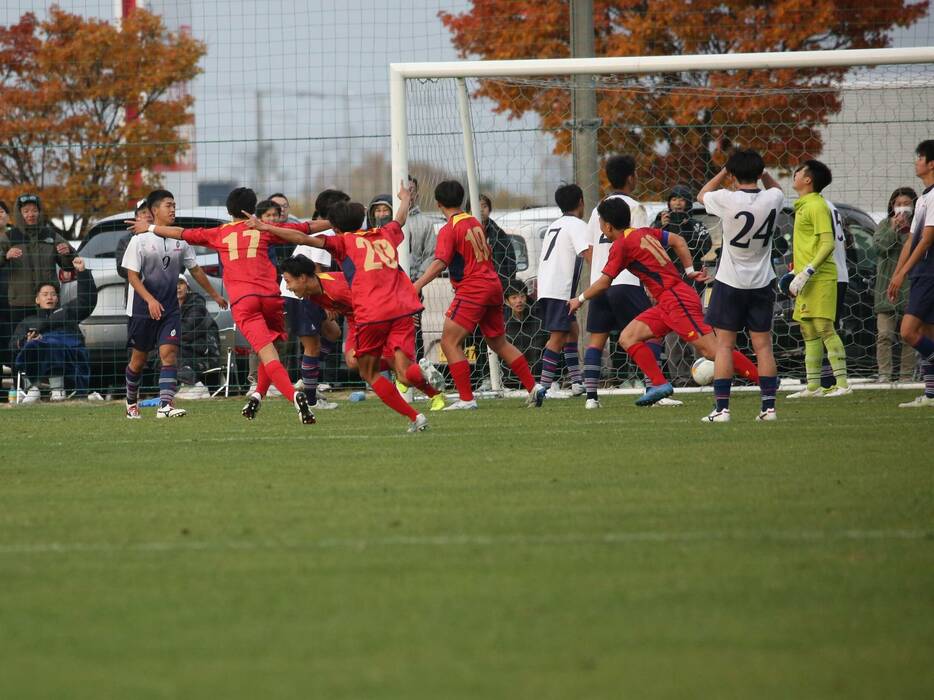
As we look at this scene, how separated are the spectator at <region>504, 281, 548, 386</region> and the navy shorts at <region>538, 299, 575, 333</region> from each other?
5.60ft

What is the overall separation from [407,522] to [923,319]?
22.5 ft

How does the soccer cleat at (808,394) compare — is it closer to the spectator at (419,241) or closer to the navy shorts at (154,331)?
the spectator at (419,241)

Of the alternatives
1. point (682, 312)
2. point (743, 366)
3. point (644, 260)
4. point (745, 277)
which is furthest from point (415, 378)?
point (743, 366)

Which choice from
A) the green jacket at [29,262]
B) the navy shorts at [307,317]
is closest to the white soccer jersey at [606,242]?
the navy shorts at [307,317]

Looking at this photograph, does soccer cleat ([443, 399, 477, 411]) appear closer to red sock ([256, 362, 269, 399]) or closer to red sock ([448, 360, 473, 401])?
red sock ([448, 360, 473, 401])

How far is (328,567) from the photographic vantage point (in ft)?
15.8

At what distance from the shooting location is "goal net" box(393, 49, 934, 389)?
14227 millimetres

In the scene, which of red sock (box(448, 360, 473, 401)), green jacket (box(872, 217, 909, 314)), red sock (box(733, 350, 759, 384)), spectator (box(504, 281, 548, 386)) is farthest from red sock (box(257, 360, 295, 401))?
green jacket (box(872, 217, 909, 314))

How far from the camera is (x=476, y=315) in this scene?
38.4 feet

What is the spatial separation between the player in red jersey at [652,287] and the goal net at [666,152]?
8.63 feet

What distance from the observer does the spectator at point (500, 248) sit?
14.5m

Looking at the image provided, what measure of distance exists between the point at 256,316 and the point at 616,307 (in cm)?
339

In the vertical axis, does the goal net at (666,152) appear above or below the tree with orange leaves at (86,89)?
below

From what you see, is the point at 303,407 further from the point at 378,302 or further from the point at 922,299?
the point at 922,299
